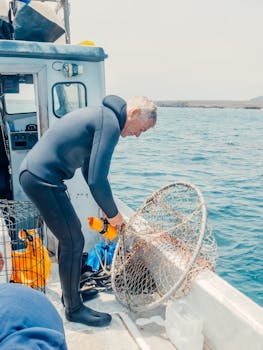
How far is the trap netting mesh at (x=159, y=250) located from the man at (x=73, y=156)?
0.55m

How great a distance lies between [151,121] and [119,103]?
28 cm

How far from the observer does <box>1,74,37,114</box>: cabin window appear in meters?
5.76

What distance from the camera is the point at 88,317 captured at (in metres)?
3.28

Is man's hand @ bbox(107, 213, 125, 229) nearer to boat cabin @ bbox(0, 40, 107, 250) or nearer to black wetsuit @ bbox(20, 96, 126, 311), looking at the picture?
black wetsuit @ bbox(20, 96, 126, 311)

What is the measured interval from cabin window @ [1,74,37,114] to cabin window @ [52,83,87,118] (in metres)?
1.45

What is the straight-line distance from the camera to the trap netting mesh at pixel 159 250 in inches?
132

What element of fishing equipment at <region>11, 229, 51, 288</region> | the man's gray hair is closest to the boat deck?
fishing equipment at <region>11, 229, 51, 288</region>

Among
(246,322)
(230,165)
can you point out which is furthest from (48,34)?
(230,165)

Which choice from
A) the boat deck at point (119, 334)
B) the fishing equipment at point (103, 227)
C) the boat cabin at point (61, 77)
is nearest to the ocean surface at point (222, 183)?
the boat deck at point (119, 334)

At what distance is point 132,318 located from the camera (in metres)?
3.52

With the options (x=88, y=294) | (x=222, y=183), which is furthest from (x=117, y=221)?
(x=222, y=183)

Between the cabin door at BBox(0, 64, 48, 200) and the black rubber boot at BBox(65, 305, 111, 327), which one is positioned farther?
the cabin door at BBox(0, 64, 48, 200)

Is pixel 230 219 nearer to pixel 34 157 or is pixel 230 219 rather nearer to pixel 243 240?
pixel 243 240

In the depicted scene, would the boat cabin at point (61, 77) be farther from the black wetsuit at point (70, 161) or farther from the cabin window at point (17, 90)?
the cabin window at point (17, 90)
